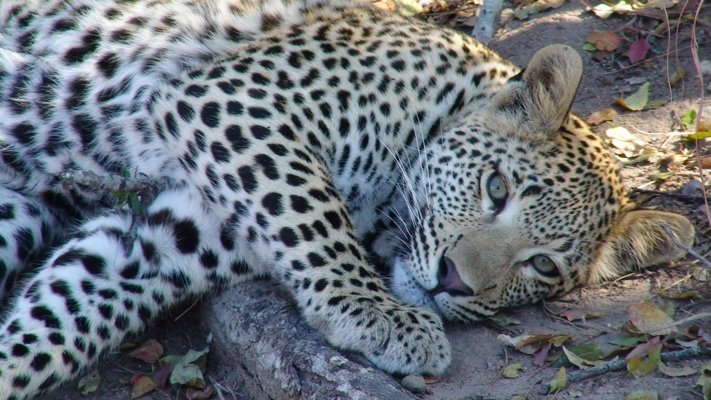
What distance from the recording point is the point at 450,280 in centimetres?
511

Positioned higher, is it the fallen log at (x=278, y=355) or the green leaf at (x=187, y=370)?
the fallen log at (x=278, y=355)

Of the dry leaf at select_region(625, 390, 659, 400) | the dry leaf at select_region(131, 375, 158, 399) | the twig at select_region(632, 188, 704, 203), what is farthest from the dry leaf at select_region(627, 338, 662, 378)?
the dry leaf at select_region(131, 375, 158, 399)

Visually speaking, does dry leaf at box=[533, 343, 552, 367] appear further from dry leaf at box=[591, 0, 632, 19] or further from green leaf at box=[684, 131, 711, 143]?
dry leaf at box=[591, 0, 632, 19]

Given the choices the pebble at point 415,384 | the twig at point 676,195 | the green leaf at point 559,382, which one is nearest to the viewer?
the green leaf at point 559,382

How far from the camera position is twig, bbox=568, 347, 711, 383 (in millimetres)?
4660

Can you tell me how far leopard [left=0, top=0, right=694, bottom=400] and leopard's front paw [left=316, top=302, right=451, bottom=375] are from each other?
1 centimetres

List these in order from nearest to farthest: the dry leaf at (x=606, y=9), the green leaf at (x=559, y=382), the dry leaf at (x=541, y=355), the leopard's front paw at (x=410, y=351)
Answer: the green leaf at (x=559, y=382)
the leopard's front paw at (x=410, y=351)
the dry leaf at (x=541, y=355)
the dry leaf at (x=606, y=9)

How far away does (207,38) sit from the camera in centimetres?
604

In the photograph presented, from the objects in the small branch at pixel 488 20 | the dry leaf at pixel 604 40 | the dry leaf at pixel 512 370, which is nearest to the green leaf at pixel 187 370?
the dry leaf at pixel 512 370

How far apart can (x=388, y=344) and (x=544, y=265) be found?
3.70 ft

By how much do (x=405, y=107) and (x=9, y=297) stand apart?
2.66m

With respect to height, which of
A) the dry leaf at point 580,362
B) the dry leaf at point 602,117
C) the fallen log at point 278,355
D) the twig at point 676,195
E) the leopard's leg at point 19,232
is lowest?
the leopard's leg at point 19,232

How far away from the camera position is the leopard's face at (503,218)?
514cm

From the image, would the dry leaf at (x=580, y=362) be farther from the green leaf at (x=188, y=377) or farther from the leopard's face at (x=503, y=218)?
the green leaf at (x=188, y=377)
